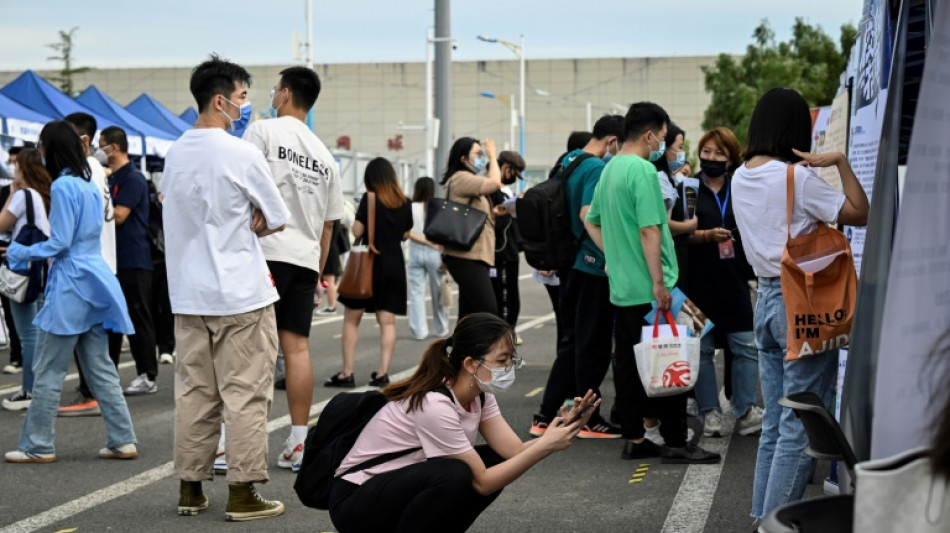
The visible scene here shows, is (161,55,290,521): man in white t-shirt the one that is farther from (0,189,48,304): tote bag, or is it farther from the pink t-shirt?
(0,189,48,304): tote bag

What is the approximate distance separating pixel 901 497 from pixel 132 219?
28.4 ft

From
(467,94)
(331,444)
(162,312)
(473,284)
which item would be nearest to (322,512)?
(331,444)

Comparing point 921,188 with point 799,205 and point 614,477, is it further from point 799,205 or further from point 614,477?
point 614,477

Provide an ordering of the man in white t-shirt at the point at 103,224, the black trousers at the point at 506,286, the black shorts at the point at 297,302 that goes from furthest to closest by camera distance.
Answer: the black trousers at the point at 506,286 → the man in white t-shirt at the point at 103,224 → the black shorts at the point at 297,302

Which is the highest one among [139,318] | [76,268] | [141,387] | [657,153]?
[657,153]

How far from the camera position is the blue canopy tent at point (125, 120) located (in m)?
20.7

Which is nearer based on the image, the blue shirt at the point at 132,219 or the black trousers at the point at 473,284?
the black trousers at the point at 473,284

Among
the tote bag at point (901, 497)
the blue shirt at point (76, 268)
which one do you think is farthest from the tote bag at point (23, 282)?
the tote bag at point (901, 497)

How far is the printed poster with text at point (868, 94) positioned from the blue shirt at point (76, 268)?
13.4 feet

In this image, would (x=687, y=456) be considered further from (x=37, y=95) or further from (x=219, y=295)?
(x=37, y=95)

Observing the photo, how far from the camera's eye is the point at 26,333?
1007cm

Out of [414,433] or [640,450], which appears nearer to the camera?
[414,433]

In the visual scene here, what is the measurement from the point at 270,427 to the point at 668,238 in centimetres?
284

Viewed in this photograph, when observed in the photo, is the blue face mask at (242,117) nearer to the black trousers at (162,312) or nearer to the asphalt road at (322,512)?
the asphalt road at (322,512)
